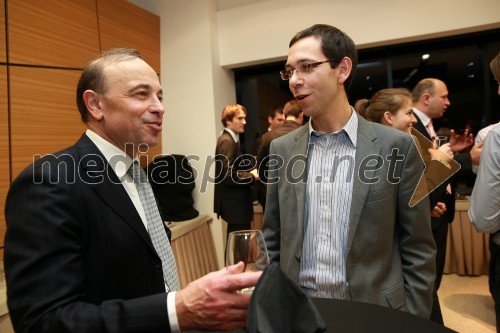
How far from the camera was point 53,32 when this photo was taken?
280 centimetres

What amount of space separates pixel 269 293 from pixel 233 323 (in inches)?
5.3

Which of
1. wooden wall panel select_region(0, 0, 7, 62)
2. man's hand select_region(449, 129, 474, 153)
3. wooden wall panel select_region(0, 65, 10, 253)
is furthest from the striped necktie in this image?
man's hand select_region(449, 129, 474, 153)

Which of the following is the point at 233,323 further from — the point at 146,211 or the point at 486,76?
the point at 486,76

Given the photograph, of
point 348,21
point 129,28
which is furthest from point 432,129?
point 129,28

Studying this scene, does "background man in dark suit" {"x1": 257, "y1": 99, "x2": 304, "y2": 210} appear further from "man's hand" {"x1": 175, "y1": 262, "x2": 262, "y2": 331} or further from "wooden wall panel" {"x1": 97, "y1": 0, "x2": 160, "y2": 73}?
"man's hand" {"x1": 175, "y1": 262, "x2": 262, "y2": 331}

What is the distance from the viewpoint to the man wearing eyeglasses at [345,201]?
1.25 meters

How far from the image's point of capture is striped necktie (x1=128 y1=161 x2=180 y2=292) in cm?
118

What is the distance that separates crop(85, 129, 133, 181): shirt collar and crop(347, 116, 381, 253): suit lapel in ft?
2.64

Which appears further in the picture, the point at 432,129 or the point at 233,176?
the point at 233,176

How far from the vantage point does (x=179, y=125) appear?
423 cm

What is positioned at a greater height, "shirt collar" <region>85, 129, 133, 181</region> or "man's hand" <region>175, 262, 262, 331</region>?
"shirt collar" <region>85, 129, 133, 181</region>

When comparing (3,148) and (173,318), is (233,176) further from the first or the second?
(173,318)

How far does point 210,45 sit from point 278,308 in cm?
388

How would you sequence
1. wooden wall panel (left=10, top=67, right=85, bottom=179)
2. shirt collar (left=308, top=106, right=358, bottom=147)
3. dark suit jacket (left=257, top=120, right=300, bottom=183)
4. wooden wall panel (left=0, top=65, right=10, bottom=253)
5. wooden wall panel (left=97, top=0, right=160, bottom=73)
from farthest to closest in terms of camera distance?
wooden wall panel (left=97, top=0, right=160, bottom=73), dark suit jacket (left=257, top=120, right=300, bottom=183), wooden wall panel (left=10, top=67, right=85, bottom=179), wooden wall panel (left=0, top=65, right=10, bottom=253), shirt collar (left=308, top=106, right=358, bottom=147)
